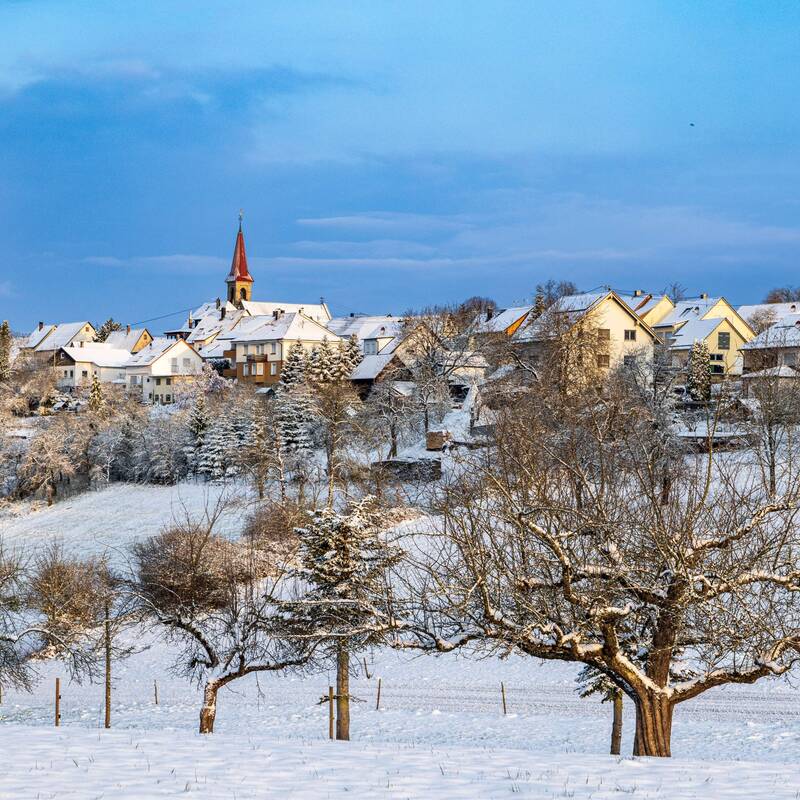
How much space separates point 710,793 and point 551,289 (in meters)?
76.8

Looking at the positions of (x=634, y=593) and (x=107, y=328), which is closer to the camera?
(x=634, y=593)

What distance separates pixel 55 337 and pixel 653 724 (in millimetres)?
122804

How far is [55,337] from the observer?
127 meters

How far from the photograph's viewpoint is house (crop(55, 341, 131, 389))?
113375 millimetres

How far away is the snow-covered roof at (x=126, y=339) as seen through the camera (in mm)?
123438

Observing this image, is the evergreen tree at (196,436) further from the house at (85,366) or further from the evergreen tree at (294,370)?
the house at (85,366)

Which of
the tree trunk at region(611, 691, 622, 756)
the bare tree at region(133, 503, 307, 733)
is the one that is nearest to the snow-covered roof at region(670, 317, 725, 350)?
the bare tree at region(133, 503, 307, 733)

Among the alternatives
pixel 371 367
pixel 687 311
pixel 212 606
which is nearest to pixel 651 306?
pixel 687 311

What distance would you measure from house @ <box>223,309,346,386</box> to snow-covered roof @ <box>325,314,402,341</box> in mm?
4344

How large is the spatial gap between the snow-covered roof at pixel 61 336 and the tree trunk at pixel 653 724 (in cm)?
11700

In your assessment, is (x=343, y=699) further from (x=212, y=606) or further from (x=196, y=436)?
(x=196, y=436)

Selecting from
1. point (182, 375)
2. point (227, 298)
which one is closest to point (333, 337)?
point (182, 375)

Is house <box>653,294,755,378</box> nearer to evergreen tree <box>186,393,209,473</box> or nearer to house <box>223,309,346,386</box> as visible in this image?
house <box>223,309,346,386</box>

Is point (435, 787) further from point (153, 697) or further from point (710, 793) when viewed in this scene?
point (153, 697)
